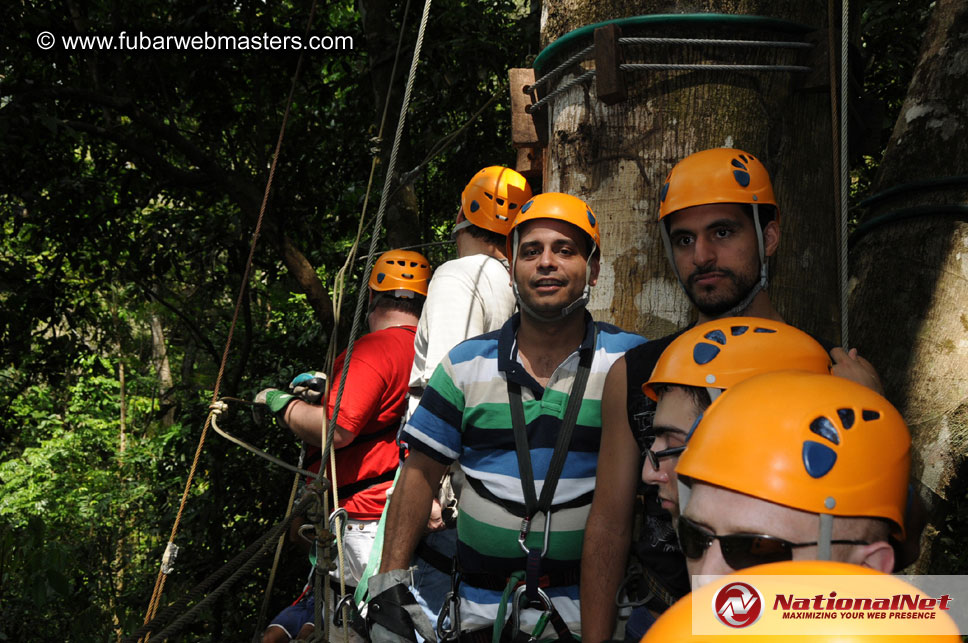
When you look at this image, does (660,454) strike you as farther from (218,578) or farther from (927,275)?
(927,275)

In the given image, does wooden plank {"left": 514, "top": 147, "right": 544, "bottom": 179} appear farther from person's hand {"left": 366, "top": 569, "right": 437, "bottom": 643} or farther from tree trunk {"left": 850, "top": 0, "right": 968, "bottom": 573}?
person's hand {"left": 366, "top": 569, "right": 437, "bottom": 643}

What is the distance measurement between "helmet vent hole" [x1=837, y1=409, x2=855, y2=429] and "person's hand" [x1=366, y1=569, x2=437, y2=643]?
141 centimetres

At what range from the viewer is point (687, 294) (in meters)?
2.08

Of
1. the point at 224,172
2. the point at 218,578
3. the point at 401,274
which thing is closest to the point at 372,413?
the point at 401,274

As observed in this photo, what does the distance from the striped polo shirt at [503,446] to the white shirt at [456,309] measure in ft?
1.36

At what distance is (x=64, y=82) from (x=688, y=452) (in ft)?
21.8

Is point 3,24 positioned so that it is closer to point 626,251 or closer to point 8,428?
point 8,428

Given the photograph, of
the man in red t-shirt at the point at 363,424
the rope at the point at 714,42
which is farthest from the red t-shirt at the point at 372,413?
the rope at the point at 714,42

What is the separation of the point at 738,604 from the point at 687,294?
1.22m

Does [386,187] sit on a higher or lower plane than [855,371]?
higher

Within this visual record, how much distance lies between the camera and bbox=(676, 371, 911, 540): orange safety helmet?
1158 millimetres

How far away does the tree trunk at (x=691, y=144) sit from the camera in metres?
2.17

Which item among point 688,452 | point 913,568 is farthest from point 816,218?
point 688,452

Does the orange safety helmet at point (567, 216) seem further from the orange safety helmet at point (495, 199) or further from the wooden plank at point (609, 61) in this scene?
the orange safety helmet at point (495, 199)
